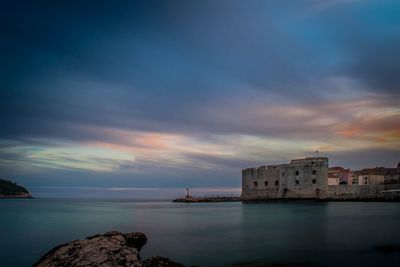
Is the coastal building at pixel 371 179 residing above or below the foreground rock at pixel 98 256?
above

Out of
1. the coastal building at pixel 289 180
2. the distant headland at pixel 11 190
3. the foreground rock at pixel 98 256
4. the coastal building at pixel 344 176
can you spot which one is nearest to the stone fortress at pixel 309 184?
the coastal building at pixel 289 180

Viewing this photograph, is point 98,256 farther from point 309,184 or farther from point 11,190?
point 11,190

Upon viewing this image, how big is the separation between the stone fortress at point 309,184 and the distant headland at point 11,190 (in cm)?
13635

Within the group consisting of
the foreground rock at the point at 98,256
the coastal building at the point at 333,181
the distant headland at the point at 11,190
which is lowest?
the distant headland at the point at 11,190

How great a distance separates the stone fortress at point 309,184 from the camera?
52812 millimetres

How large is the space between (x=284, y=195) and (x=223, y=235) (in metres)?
40.2

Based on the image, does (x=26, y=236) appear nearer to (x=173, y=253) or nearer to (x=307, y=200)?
(x=173, y=253)

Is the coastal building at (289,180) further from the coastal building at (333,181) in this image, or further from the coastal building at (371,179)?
the coastal building at (371,179)

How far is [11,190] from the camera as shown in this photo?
16762cm

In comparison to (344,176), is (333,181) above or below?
below

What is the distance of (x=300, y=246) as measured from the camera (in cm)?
1477

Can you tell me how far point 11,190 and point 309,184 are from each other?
15361 cm

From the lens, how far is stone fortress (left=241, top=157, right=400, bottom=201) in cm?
5281

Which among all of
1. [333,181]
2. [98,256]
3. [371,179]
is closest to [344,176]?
[371,179]
